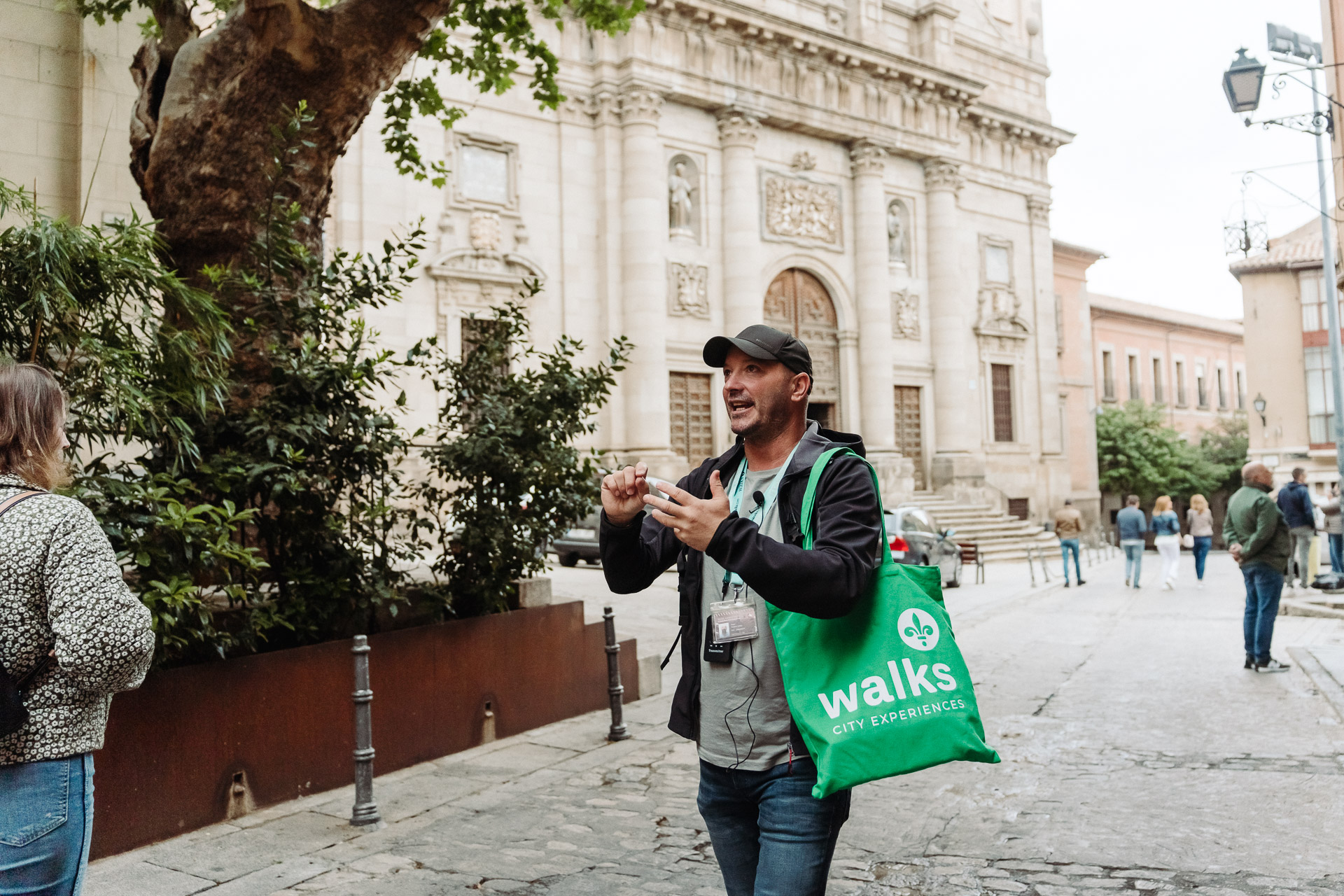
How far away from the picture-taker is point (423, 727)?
6805 mm

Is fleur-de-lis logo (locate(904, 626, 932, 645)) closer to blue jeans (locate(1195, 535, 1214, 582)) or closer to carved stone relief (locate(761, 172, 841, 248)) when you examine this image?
blue jeans (locate(1195, 535, 1214, 582))

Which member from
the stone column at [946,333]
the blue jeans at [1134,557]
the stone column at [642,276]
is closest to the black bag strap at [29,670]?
the blue jeans at [1134,557]

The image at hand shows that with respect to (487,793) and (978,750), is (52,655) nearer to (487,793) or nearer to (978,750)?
(978,750)

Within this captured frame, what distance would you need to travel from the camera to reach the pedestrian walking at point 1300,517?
15141 millimetres

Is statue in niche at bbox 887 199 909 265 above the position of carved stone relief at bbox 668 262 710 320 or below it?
above

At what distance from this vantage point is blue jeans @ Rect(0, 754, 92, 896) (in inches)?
93.0

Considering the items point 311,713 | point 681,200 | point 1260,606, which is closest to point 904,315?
point 681,200

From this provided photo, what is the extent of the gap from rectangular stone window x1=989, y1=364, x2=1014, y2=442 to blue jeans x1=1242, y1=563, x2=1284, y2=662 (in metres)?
24.3

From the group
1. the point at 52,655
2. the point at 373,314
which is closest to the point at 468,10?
the point at 52,655

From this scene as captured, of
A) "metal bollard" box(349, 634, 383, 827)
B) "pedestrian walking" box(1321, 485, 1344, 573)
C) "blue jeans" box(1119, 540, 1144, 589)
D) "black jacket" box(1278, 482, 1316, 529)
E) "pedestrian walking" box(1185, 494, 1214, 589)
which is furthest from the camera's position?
"pedestrian walking" box(1185, 494, 1214, 589)

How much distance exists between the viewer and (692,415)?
87.6ft

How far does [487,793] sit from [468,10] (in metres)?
6.67

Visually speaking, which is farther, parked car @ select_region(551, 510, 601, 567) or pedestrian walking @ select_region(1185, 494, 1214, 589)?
parked car @ select_region(551, 510, 601, 567)

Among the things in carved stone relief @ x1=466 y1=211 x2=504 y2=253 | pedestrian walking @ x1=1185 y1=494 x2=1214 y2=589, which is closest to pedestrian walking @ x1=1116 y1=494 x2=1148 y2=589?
pedestrian walking @ x1=1185 y1=494 x2=1214 y2=589
